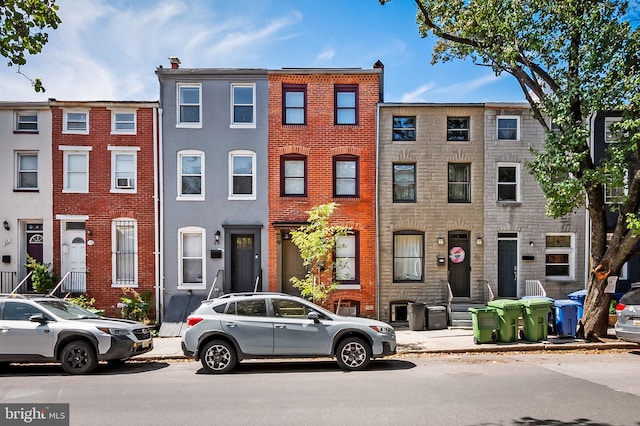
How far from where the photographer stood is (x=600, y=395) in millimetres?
7000

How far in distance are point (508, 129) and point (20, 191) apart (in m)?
17.4

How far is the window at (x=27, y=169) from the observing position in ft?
49.7

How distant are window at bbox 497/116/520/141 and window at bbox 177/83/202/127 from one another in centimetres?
1084

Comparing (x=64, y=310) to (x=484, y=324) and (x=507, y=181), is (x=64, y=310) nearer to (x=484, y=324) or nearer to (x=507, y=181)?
(x=484, y=324)

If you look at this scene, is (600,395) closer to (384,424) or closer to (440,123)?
(384,424)

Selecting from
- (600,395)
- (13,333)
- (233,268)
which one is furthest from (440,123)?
(13,333)

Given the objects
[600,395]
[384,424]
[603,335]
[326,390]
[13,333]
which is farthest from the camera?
[603,335]

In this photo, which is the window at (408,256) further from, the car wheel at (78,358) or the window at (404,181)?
the car wheel at (78,358)

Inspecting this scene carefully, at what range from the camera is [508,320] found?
11477mm

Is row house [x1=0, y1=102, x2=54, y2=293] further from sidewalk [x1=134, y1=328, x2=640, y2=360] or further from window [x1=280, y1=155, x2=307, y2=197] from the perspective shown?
window [x1=280, y1=155, x2=307, y2=197]

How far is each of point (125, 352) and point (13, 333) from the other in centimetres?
225

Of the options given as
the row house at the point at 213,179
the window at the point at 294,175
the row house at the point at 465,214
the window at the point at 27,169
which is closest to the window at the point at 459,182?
the row house at the point at 465,214

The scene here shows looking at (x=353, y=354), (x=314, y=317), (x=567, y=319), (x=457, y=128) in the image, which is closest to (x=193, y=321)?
(x=314, y=317)

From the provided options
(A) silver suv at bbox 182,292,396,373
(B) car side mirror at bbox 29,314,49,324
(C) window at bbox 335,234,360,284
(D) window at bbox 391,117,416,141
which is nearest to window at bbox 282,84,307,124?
(D) window at bbox 391,117,416,141
